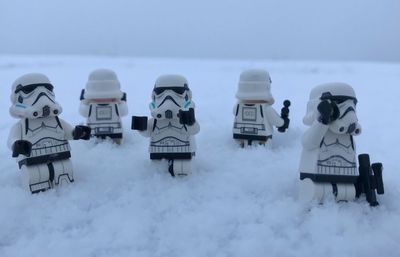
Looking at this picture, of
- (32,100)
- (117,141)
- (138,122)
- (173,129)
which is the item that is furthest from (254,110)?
(32,100)

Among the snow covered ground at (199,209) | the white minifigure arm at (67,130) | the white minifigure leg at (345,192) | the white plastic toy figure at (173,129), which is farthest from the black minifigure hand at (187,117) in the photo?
the white minifigure leg at (345,192)

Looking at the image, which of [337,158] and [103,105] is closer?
[337,158]

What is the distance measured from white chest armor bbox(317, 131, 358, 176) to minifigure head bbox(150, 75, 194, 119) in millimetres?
881

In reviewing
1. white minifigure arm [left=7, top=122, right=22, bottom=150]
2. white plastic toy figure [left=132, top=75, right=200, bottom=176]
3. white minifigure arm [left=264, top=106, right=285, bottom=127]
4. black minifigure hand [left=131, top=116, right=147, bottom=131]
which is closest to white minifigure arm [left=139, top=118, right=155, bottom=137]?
white plastic toy figure [left=132, top=75, right=200, bottom=176]

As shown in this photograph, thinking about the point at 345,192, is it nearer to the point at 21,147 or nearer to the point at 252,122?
the point at 252,122

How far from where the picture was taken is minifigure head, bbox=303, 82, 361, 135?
6.95 ft

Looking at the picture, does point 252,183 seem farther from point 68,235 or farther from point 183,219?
point 68,235

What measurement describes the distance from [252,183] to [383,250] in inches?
34.0

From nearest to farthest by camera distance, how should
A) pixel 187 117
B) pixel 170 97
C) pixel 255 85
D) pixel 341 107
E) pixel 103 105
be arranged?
pixel 341 107 → pixel 187 117 → pixel 170 97 → pixel 255 85 → pixel 103 105

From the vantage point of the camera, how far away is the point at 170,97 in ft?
8.34

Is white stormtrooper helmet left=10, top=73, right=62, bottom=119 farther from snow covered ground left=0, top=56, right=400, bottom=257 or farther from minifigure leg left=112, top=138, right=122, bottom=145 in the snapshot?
minifigure leg left=112, top=138, right=122, bottom=145

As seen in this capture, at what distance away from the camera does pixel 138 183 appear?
97.4 inches

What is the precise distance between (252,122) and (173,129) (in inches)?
28.4

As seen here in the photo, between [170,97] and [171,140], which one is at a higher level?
[170,97]
